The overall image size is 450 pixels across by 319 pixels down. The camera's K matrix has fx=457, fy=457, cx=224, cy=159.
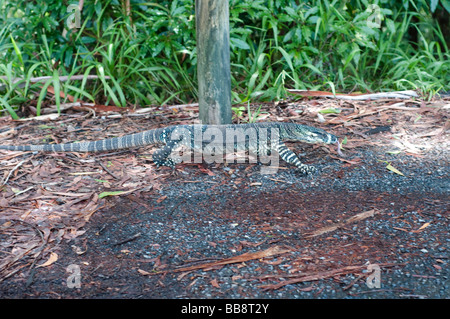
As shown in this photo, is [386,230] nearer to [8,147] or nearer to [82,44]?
[8,147]

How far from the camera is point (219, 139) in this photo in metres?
4.82

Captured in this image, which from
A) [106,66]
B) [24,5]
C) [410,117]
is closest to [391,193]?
[410,117]

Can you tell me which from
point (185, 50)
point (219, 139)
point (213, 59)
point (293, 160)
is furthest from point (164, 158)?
point (185, 50)

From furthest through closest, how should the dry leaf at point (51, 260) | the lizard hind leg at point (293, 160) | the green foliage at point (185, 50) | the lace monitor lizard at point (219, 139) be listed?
the green foliage at point (185, 50) → the lace monitor lizard at point (219, 139) → the lizard hind leg at point (293, 160) → the dry leaf at point (51, 260)

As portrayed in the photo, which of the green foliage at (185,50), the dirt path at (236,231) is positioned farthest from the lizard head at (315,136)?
the green foliage at (185,50)

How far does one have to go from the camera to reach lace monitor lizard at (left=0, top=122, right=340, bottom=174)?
4.81 meters

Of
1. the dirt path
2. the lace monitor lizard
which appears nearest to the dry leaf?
the dirt path

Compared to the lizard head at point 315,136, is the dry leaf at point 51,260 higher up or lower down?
lower down

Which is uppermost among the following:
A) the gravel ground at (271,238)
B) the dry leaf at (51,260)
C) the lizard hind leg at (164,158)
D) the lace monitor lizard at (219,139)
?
the lace monitor lizard at (219,139)

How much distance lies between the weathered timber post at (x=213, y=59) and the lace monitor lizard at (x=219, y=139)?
0.16m

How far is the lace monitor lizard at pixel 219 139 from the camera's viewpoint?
4809mm

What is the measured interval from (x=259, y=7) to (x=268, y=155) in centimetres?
226

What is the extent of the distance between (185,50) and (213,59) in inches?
67.3

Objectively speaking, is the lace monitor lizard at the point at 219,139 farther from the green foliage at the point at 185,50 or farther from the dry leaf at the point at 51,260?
the dry leaf at the point at 51,260
